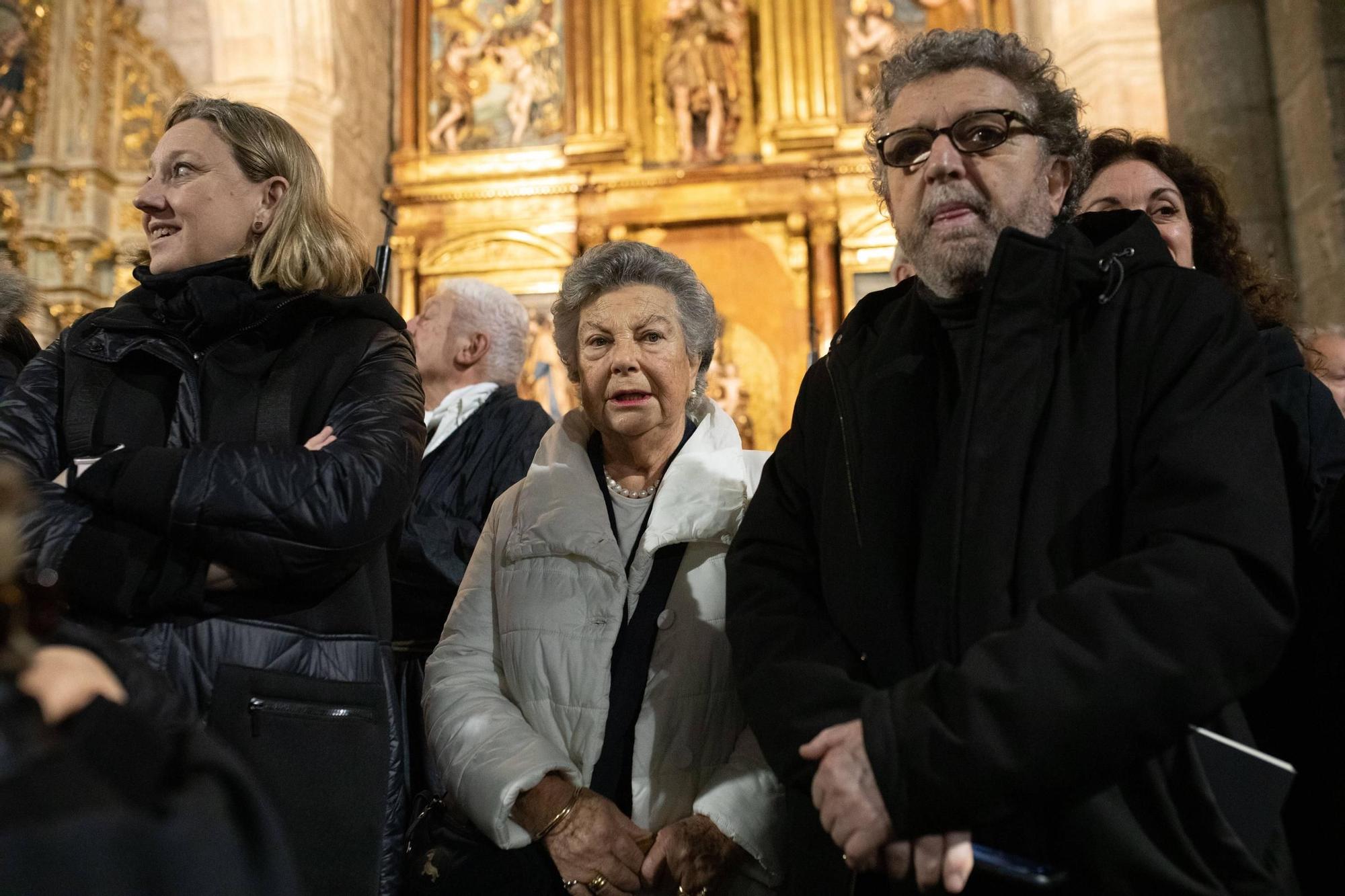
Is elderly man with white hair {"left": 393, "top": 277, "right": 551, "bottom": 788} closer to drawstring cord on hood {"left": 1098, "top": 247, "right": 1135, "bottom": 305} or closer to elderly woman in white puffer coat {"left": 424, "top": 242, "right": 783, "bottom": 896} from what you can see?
elderly woman in white puffer coat {"left": 424, "top": 242, "right": 783, "bottom": 896}

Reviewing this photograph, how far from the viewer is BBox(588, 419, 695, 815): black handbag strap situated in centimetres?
193

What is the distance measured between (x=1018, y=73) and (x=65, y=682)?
1507 millimetres

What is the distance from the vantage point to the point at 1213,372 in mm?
1405

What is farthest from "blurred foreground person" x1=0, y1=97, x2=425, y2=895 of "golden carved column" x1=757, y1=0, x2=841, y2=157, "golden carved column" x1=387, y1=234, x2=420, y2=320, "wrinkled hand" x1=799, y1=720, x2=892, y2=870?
"golden carved column" x1=757, y1=0, x2=841, y2=157

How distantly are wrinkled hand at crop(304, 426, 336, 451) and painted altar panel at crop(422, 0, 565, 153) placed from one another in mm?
8153

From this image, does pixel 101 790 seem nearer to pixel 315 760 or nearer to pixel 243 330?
pixel 315 760

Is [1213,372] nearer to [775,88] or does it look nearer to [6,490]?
[6,490]

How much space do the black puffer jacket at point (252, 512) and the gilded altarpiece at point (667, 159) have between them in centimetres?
660

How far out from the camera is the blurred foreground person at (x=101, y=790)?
30.1 inches

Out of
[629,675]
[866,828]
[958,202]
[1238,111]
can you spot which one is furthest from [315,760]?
[1238,111]

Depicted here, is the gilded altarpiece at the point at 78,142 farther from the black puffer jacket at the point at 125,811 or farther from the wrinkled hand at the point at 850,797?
the black puffer jacket at the point at 125,811

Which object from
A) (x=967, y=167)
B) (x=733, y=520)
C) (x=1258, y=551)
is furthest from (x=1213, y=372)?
(x=733, y=520)

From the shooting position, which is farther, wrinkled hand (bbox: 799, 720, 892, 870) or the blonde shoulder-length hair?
the blonde shoulder-length hair

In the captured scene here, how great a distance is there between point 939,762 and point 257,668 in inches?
37.0
